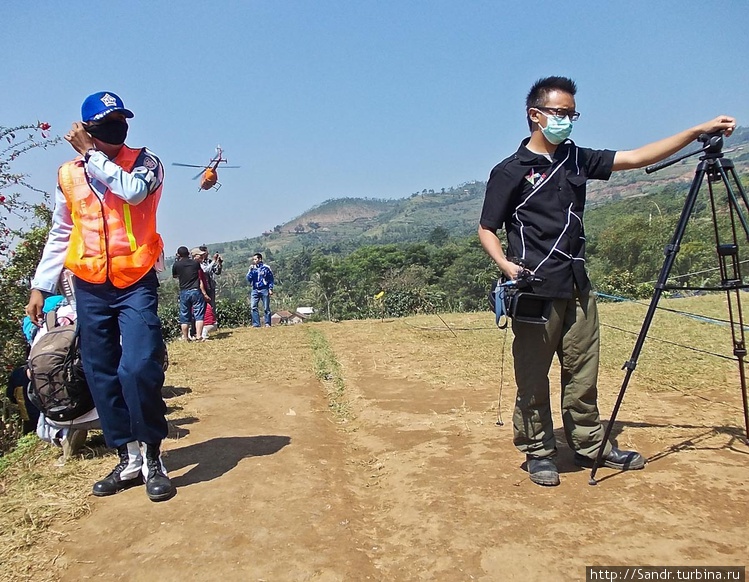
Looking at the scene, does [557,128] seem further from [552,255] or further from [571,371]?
[571,371]

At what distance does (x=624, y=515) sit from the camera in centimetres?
277

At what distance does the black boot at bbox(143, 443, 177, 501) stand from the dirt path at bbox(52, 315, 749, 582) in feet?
0.24

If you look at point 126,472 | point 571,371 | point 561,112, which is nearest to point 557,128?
point 561,112

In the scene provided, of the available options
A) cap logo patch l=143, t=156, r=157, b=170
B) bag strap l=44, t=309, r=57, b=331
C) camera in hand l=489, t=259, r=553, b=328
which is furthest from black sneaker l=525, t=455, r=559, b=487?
bag strap l=44, t=309, r=57, b=331

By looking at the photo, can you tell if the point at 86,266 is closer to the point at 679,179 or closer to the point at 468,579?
the point at 468,579

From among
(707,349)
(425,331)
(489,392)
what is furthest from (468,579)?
(425,331)

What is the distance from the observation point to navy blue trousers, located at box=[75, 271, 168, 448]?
3.30m

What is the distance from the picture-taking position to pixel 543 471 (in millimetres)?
3266

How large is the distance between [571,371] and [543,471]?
0.58 m

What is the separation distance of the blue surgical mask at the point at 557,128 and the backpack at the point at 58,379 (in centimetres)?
302

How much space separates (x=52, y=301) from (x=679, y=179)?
554 ft

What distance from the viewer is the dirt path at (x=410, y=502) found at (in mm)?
2514

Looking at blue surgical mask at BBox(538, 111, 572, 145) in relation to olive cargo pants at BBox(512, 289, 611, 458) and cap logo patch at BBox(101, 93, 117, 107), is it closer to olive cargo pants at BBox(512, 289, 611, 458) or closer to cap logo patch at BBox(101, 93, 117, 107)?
olive cargo pants at BBox(512, 289, 611, 458)

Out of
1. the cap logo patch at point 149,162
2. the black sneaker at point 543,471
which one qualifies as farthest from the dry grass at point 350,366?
the cap logo patch at point 149,162
